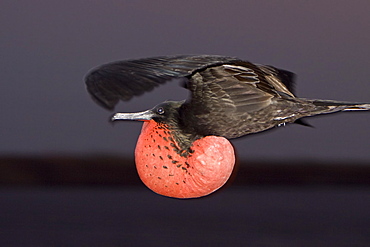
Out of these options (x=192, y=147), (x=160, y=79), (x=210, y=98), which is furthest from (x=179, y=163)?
(x=160, y=79)

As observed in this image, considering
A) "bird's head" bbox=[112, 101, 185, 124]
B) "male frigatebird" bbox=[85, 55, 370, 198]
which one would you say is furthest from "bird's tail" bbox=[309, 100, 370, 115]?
"bird's head" bbox=[112, 101, 185, 124]

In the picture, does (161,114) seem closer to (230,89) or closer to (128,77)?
(230,89)

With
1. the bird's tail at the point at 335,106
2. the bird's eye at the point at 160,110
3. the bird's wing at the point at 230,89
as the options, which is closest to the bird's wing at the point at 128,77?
the bird's wing at the point at 230,89

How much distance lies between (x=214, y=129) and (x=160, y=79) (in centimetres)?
30

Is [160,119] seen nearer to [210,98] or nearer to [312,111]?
[210,98]

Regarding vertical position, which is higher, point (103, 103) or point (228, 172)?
point (103, 103)

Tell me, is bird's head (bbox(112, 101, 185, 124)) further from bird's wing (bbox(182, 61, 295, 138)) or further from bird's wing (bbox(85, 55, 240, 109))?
bird's wing (bbox(85, 55, 240, 109))

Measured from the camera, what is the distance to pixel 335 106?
47.6 inches

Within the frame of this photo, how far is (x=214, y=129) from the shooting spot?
46.2 inches

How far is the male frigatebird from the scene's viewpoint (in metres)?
1.13

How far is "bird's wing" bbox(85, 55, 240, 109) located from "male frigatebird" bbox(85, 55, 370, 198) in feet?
0.53

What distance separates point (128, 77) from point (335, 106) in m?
0.53

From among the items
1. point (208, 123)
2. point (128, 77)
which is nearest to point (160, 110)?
point (208, 123)

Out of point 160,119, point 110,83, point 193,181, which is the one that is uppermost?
point 110,83
